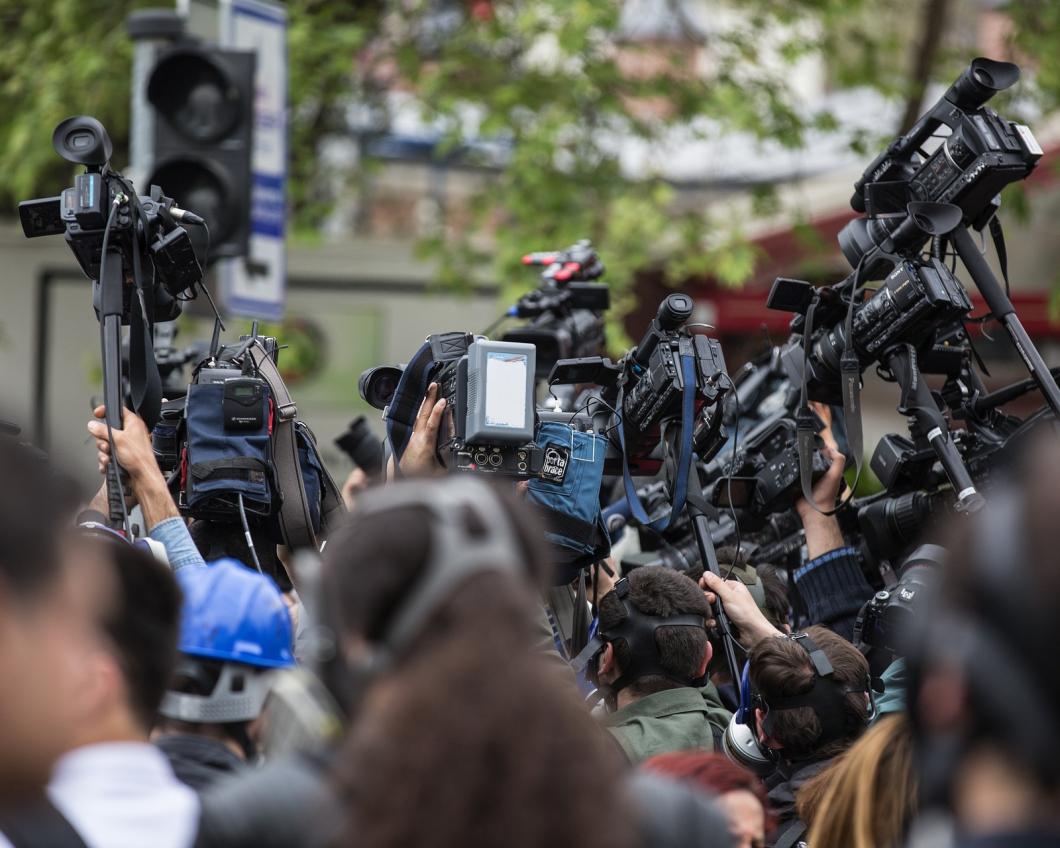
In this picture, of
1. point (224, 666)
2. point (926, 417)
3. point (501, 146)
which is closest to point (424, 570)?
point (224, 666)

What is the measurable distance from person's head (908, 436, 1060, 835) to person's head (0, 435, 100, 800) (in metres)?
1.08

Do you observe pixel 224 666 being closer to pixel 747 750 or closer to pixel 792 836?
pixel 792 836

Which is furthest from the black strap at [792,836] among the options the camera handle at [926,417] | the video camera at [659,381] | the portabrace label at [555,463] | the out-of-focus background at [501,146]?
the out-of-focus background at [501,146]

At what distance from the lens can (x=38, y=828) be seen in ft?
6.15

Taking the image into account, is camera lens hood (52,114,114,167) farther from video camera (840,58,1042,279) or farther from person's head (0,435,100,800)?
person's head (0,435,100,800)

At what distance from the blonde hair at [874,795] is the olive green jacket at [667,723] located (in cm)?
110

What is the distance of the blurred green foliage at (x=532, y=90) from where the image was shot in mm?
10852

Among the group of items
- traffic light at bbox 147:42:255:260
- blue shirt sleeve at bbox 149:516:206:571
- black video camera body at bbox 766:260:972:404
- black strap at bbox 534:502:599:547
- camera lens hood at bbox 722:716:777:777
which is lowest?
camera lens hood at bbox 722:716:777:777

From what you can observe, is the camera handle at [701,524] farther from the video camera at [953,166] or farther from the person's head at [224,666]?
Result: the person's head at [224,666]

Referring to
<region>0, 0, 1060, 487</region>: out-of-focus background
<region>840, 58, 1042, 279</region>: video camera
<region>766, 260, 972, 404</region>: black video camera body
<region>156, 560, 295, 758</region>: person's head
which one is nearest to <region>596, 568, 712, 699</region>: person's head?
<region>766, 260, 972, 404</region>: black video camera body

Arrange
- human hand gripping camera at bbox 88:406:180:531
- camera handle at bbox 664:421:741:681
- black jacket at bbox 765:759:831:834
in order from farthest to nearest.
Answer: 1. camera handle at bbox 664:421:741:681
2. human hand gripping camera at bbox 88:406:180:531
3. black jacket at bbox 765:759:831:834

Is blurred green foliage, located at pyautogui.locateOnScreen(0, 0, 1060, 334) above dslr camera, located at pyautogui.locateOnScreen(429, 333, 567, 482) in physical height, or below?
above

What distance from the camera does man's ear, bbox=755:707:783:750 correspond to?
3785 mm

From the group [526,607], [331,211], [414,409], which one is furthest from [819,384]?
[331,211]
